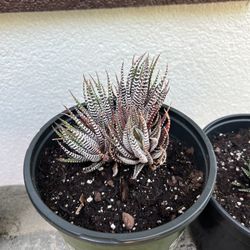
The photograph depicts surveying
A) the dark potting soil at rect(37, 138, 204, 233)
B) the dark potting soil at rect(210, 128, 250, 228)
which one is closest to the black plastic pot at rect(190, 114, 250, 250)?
the dark potting soil at rect(210, 128, 250, 228)

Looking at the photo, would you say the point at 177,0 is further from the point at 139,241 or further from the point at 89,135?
the point at 139,241

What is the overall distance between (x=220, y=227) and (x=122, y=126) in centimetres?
41

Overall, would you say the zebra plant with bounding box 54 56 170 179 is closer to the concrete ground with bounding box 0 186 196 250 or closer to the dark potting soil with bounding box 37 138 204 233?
the dark potting soil with bounding box 37 138 204 233

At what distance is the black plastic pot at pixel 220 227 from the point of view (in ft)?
2.99

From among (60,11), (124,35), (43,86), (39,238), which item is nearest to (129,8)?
(124,35)

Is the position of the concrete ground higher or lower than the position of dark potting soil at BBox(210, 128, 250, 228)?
lower

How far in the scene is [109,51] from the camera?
1.04 meters

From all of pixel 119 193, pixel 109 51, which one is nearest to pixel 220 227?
pixel 119 193

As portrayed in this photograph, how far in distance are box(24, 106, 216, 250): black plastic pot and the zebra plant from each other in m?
0.10

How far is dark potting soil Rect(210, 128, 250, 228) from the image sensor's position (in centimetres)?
97

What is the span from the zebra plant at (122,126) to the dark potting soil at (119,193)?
32 millimetres

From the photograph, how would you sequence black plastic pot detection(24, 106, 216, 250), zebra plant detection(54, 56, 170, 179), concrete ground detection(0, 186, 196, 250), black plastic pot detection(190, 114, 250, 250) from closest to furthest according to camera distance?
black plastic pot detection(24, 106, 216, 250) < zebra plant detection(54, 56, 170, 179) < black plastic pot detection(190, 114, 250, 250) < concrete ground detection(0, 186, 196, 250)

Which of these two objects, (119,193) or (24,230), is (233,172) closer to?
(119,193)

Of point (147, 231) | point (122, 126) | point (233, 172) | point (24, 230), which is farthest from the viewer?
point (24, 230)
